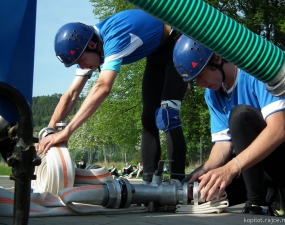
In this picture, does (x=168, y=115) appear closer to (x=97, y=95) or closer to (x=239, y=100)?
(x=97, y=95)

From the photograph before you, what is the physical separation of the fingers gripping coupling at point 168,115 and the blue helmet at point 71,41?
2.62 feet

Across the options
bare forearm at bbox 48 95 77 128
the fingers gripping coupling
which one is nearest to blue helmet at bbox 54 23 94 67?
bare forearm at bbox 48 95 77 128

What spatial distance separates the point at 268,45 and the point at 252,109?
1.10 meters

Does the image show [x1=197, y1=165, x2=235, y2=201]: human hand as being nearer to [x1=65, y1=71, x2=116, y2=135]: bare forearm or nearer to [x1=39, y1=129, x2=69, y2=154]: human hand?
[x1=39, y1=129, x2=69, y2=154]: human hand

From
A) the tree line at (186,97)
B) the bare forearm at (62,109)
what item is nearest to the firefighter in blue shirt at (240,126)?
the bare forearm at (62,109)

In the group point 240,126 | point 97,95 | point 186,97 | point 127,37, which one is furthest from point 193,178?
point 186,97

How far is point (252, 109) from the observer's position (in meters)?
3.12

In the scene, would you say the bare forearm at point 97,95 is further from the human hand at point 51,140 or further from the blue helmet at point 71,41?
the human hand at point 51,140

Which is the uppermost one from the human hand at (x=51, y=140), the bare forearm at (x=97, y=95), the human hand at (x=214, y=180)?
the bare forearm at (x=97, y=95)

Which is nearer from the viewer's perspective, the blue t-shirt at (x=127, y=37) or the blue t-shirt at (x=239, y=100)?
the blue t-shirt at (x=239, y=100)

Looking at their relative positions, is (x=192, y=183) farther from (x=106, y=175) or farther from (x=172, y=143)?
(x=172, y=143)

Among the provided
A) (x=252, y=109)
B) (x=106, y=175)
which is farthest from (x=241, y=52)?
(x=106, y=175)

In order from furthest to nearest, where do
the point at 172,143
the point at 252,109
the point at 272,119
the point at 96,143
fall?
1. the point at 96,143
2. the point at 172,143
3. the point at 252,109
4. the point at 272,119

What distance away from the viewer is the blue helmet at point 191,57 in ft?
10.2
